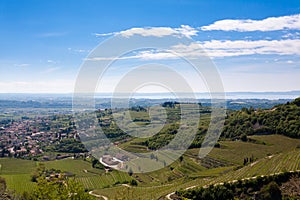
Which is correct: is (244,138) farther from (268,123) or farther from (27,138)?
(27,138)

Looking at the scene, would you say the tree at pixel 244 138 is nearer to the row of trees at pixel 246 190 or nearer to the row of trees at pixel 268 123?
the row of trees at pixel 268 123

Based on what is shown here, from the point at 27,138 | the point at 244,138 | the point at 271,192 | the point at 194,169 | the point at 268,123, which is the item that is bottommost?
the point at 27,138

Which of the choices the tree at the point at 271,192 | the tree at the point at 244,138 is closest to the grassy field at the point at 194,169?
the tree at the point at 244,138

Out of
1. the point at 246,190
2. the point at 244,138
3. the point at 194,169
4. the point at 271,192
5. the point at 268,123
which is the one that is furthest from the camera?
the point at 268,123

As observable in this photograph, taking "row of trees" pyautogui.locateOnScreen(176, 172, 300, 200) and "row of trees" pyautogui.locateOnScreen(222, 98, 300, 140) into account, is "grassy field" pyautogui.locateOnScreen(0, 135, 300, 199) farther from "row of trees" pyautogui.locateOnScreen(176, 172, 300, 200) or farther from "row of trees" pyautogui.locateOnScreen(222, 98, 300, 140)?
"row of trees" pyautogui.locateOnScreen(176, 172, 300, 200)

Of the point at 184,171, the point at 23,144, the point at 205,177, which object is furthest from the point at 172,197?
the point at 23,144

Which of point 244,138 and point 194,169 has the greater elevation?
point 244,138

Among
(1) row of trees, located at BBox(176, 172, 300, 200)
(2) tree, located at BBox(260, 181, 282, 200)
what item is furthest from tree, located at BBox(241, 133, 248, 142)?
(2) tree, located at BBox(260, 181, 282, 200)

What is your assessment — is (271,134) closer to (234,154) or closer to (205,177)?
(234,154)

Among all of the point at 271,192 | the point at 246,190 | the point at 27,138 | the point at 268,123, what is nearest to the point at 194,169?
the point at 246,190
